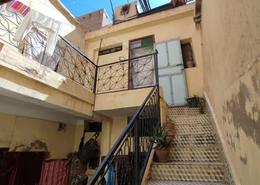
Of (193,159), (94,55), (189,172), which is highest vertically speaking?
(94,55)

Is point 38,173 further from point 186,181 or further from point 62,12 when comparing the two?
point 62,12

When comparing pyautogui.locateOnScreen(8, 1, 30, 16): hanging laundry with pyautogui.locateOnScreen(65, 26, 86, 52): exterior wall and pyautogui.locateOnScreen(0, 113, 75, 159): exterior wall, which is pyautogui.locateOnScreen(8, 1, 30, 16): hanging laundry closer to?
pyautogui.locateOnScreen(0, 113, 75, 159): exterior wall

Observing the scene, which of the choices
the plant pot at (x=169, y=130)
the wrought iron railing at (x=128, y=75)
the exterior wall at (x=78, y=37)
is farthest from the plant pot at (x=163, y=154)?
the exterior wall at (x=78, y=37)

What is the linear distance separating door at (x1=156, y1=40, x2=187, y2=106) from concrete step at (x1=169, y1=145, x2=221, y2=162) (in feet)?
7.18

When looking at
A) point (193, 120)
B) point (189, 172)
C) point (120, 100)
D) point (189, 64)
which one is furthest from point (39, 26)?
point (189, 64)

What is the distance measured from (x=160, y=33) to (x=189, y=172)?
4.76 m

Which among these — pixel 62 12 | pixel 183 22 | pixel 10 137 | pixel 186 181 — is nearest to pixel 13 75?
pixel 10 137

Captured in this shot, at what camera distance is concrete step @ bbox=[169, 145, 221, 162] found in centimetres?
272

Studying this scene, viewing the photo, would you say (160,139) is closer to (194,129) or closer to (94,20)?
(194,129)

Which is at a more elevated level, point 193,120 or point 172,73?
point 172,73

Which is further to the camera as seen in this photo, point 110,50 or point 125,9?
point 125,9

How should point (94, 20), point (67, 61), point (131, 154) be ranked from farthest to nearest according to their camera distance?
point (94, 20) → point (67, 61) → point (131, 154)

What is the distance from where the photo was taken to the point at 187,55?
5770mm

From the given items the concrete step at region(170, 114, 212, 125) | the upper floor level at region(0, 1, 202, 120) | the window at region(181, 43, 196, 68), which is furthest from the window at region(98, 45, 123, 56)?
the concrete step at region(170, 114, 212, 125)
